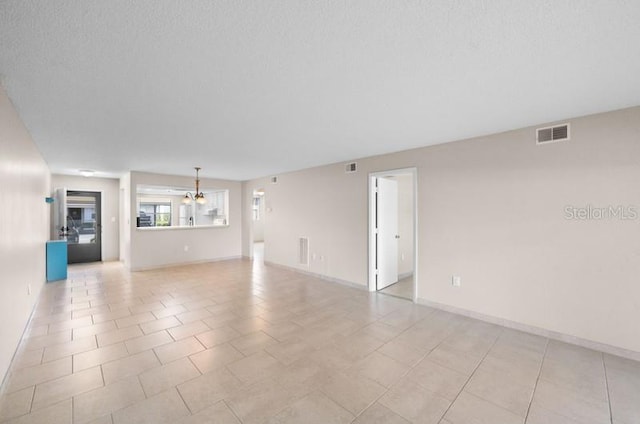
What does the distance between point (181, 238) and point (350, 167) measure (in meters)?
5.05

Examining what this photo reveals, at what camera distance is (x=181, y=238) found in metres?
7.32

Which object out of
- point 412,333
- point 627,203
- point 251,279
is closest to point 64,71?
point 412,333

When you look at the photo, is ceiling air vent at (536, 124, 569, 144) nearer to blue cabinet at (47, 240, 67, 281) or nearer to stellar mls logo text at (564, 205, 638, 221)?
stellar mls logo text at (564, 205, 638, 221)

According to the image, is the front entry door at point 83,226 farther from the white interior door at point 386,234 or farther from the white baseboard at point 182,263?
the white interior door at point 386,234

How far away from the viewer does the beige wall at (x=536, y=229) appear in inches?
106

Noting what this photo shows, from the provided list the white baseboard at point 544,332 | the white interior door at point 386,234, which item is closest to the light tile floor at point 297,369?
the white baseboard at point 544,332

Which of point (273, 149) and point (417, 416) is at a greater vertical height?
point (273, 149)

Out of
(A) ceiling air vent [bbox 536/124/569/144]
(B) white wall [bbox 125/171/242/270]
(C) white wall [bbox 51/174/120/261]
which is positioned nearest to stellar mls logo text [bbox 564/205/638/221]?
(A) ceiling air vent [bbox 536/124/569/144]

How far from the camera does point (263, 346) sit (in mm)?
2865

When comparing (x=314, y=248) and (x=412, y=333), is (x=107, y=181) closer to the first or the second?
(x=314, y=248)

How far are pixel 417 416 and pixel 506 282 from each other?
2.28m

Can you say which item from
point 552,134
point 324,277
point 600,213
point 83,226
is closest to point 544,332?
point 600,213

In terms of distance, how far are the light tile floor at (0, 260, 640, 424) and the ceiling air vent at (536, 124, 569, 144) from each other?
2248 mm

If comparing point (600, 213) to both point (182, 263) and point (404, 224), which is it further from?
point (182, 263)
